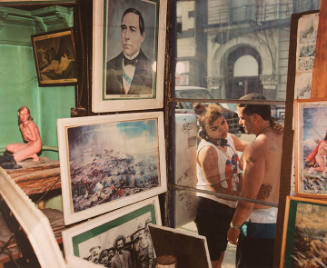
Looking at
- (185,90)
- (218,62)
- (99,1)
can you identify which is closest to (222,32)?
(218,62)

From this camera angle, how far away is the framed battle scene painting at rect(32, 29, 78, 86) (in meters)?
1.22

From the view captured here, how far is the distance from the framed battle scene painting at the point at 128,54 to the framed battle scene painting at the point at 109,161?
3.3 inches

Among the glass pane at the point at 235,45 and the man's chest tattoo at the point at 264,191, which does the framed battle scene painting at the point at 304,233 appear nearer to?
the man's chest tattoo at the point at 264,191

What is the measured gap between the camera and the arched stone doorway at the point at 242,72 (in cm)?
158

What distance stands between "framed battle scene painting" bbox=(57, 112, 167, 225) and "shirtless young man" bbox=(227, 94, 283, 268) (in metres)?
0.47

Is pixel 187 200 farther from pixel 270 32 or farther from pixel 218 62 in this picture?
pixel 270 32

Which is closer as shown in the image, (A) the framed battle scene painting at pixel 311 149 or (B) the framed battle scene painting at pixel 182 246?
(A) the framed battle scene painting at pixel 311 149

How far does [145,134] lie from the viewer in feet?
5.67

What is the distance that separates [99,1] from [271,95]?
0.91 metres

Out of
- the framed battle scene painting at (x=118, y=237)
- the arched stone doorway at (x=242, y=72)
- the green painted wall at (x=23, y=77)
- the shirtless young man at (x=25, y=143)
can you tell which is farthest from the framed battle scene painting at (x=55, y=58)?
the arched stone doorway at (x=242, y=72)

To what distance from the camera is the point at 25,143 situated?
45.9 inches

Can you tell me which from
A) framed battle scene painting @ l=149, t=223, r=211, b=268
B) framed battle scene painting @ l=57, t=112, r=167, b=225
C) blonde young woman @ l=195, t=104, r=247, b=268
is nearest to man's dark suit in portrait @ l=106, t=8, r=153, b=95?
framed battle scene painting @ l=57, t=112, r=167, b=225

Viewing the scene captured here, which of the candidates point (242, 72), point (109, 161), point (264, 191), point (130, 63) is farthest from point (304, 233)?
point (130, 63)

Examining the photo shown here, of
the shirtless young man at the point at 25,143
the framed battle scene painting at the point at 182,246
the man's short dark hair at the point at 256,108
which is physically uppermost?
the man's short dark hair at the point at 256,108
